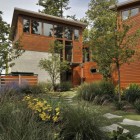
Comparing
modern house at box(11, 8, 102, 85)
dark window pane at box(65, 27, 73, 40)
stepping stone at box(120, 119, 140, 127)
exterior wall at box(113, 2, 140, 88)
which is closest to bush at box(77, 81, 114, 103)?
stepping stone at box(120, 119, 140, 127)

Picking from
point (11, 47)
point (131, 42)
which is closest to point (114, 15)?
point (131, 42)

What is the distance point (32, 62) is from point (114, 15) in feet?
45.5

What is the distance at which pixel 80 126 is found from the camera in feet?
15.9

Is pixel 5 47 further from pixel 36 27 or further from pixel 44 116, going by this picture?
pixel 36 27

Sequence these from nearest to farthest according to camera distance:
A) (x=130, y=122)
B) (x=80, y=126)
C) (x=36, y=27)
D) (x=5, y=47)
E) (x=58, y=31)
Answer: (x=80, y=126)
(x=130, y=122)
(x=5, y=47)
(x=36, y=27)
(x=58, y=31)

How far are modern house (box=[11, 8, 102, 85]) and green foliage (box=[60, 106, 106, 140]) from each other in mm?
17284

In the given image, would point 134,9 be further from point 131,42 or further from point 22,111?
point 22,111

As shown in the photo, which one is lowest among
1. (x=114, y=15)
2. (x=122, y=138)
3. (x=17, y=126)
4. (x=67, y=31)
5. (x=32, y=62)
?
(x=122, y=138)

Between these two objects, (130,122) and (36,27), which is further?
(36,27)

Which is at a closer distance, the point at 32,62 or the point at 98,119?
the point at 98,119

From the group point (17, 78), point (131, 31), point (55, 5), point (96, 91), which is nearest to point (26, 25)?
point (17, 78)

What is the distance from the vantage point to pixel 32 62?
80.2 ft

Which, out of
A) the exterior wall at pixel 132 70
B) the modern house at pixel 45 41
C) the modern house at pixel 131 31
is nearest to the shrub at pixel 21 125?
the exterior wall at pixel 132 70

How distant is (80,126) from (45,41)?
21.1 meters
